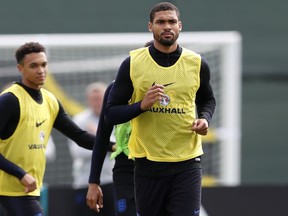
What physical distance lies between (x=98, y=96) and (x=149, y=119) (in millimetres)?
3373

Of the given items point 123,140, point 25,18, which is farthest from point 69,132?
point 25,18

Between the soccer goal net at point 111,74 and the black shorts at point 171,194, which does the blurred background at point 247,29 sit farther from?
the black shorts at point 171,194

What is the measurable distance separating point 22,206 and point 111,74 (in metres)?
5.06

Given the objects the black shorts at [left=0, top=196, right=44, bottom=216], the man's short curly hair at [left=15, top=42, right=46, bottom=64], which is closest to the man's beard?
the man's short curly hair at [left=15, top=42, right=46, bottom=64]

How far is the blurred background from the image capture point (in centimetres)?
1398

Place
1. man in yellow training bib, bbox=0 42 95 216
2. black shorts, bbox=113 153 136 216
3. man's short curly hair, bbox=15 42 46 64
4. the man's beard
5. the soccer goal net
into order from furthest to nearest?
the soccer goal net, man's short curly hair, bbox=15 42 46 64, black shorts, bbox=113 153 136 216, man in yellow training bib, bbox=0 42 95 216, the man's beard

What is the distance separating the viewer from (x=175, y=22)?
243 inches

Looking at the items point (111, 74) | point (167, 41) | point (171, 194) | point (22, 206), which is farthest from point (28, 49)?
point (111, 74)

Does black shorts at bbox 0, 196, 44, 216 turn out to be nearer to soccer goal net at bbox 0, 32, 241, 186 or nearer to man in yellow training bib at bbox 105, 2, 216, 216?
man in yellow training bib at bbox 105, 2, 216, 216

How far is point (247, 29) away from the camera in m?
14.4

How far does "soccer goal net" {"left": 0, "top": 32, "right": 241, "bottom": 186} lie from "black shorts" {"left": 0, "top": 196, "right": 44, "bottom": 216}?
472 centimetres

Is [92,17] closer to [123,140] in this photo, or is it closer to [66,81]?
[66,81]

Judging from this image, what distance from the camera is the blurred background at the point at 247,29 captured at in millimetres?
13984

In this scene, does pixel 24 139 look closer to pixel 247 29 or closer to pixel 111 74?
pixel 111 74
